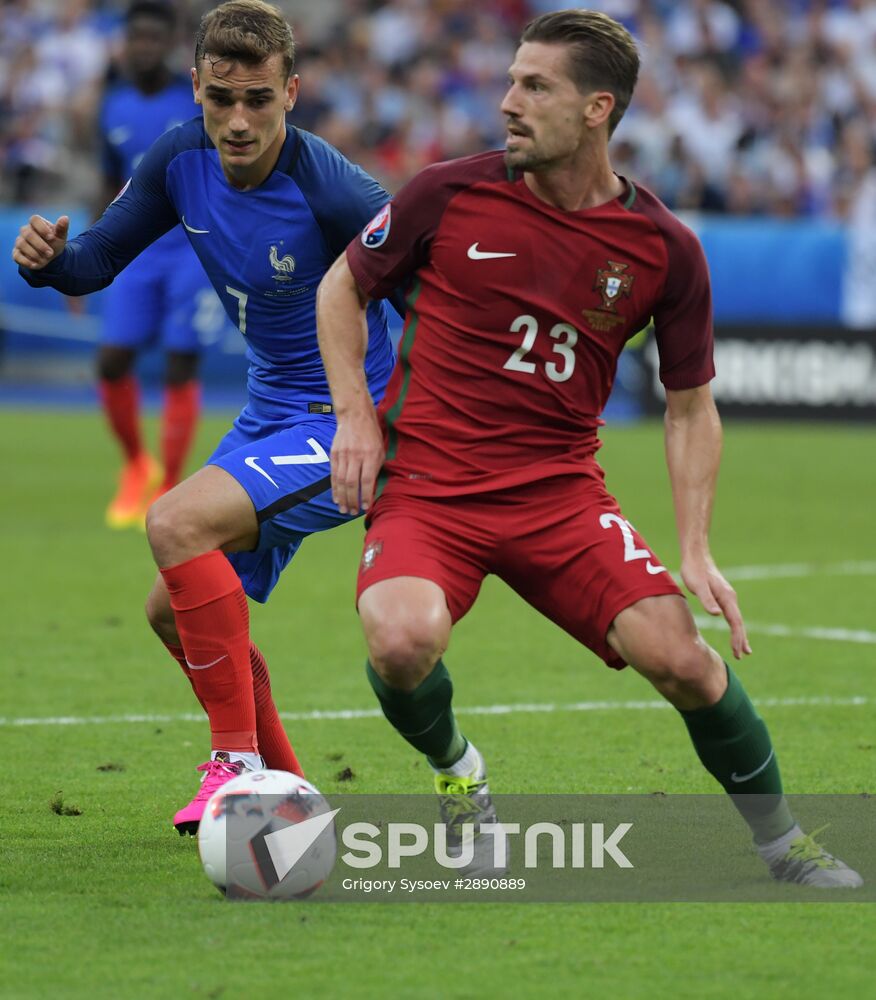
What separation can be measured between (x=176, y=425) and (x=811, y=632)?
440 cm

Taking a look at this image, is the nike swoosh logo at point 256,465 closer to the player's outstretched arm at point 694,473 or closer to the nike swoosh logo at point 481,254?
the nike swoosh logo at point 481,254

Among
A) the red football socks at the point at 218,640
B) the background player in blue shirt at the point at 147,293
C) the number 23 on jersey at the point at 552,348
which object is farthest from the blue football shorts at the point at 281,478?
the background player in blue shirt at the point at 147,293

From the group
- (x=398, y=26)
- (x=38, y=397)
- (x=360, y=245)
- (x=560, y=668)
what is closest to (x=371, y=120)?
(x=398, y=26)

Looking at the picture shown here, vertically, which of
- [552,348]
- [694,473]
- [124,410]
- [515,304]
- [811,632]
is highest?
[515,304]

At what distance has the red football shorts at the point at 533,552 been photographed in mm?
4523

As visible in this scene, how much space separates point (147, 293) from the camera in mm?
11086

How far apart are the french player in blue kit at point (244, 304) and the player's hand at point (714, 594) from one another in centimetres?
105

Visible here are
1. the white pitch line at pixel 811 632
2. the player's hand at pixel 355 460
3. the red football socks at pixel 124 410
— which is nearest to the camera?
the player's hand at pixel 355 460

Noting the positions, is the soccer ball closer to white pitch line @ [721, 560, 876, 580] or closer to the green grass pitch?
the green grass pitch

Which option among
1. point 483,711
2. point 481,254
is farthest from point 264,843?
point 483,711

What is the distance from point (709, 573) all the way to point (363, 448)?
883mm

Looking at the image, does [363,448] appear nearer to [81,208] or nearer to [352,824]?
[352,824]

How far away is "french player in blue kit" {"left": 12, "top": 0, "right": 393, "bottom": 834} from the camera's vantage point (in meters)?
4.95

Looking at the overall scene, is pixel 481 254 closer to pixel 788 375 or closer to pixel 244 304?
pixel 244 304
